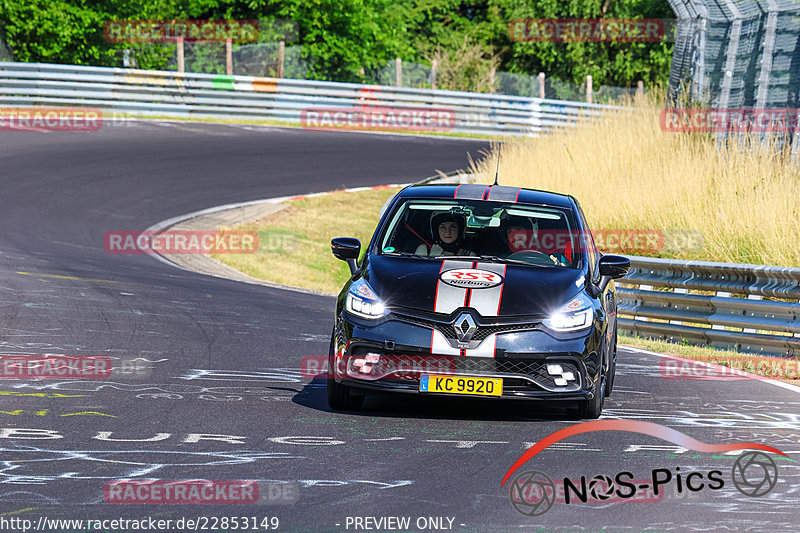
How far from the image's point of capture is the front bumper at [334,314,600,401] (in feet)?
24.9

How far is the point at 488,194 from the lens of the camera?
913cm

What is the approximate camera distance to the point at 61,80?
1181 inches

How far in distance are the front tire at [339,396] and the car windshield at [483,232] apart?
3.55 ft

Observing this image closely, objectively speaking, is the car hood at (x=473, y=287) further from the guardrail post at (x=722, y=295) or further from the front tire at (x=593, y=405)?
the guardrail post at (x=722, y=295)

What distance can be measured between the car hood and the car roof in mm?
846

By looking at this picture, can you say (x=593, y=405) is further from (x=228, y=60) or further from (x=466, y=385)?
(x=228, y=60)

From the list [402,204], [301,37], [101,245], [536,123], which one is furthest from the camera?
[301,37]

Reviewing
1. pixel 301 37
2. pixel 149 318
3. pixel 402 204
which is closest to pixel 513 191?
pixel 402 204

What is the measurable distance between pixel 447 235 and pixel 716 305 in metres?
5.04

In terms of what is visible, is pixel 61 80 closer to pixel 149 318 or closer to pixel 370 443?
pixel 149 318

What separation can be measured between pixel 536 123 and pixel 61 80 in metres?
12.5

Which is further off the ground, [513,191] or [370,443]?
[513,191]

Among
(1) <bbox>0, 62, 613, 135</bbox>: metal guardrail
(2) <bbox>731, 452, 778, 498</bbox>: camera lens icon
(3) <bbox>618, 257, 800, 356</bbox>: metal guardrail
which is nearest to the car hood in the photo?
(2) <bbox>731, 452, 778, 498</bbox>: camera lens icon

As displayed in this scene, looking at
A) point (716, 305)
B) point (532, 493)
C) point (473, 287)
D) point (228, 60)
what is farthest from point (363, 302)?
point (228, 60)
